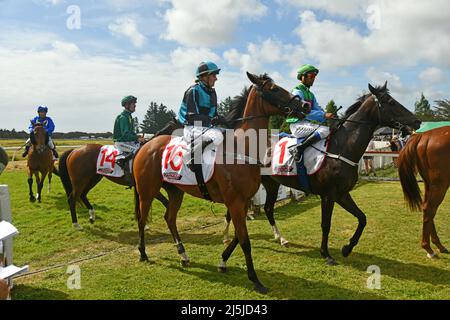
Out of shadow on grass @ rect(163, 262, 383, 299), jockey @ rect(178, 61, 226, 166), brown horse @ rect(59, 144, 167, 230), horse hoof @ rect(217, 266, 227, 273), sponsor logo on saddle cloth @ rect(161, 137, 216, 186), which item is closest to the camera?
shadow on grass @ rect(163, 262, 383, 299)

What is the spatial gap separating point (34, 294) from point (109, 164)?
3.77 m

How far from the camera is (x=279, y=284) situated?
4.62m

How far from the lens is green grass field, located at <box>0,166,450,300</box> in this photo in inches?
174

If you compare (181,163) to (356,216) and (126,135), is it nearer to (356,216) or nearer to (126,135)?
(356,216)

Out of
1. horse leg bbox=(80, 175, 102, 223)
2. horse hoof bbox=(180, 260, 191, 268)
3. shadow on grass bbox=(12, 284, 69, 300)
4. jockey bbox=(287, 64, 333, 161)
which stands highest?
jockey bbox=(287, 64, 333, 161)

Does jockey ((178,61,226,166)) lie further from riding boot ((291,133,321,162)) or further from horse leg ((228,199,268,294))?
riding boot ((291,133,321,162))

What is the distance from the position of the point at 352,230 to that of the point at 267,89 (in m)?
3.84

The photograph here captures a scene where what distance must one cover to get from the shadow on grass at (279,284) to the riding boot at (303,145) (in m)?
1.82

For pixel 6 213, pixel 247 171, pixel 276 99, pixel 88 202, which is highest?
pixel 276 99

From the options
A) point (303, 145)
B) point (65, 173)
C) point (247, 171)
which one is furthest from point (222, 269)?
point (65, 173)

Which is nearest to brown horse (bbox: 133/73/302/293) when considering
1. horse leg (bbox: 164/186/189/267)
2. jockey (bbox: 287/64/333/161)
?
horse leg (bbox: 164/186/189/267)

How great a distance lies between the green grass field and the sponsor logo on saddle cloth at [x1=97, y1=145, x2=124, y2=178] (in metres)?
1.18

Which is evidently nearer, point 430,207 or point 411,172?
point 430,207
